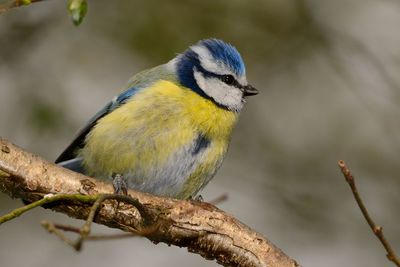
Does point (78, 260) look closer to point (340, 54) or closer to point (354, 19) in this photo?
point (340, 54)

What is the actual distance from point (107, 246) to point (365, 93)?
2.80m

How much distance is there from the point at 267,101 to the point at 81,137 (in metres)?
2.73

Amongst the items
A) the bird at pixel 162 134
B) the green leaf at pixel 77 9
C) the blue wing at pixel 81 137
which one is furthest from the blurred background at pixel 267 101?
the green leaf at pixel 77 9

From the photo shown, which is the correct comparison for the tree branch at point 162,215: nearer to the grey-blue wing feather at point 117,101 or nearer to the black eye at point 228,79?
the grey-blue wing feather at point 117,101

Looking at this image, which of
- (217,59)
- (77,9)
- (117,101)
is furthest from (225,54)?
(77,9)

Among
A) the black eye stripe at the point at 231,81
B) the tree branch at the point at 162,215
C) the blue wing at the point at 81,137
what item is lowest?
the tree branch at the point at 162,215

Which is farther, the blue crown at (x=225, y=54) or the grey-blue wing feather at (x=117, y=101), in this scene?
the blue crown at (x=225, y=54)

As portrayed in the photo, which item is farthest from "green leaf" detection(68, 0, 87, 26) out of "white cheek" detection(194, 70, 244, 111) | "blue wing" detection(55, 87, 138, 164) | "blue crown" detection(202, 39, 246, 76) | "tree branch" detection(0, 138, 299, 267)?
"blue crown" detection(202, 39, 246, 76)

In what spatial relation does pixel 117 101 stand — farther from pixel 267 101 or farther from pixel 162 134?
pixel 267 101

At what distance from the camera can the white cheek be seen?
437 centimetres

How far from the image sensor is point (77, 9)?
9.34 ft

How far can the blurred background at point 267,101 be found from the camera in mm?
5781

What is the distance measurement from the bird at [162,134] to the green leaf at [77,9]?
1233mm

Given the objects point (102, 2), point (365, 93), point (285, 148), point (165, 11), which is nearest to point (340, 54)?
point (365, 93)
